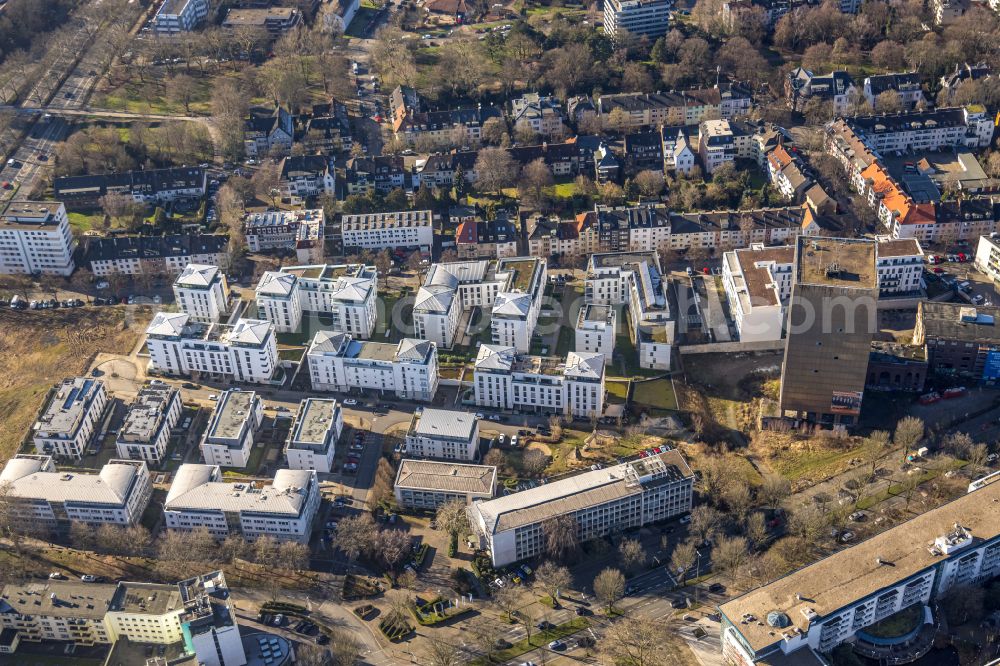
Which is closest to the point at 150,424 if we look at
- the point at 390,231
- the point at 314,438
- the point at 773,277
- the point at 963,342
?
the point at 314,438

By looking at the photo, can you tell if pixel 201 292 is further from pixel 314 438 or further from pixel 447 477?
pixel 447 477

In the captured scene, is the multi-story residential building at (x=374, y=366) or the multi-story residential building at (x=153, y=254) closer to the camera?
the multi-story residential building at (x=374, y=366)

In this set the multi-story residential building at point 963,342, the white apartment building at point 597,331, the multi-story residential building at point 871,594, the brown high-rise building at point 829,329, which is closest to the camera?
the multi-story residential building at point 871,594

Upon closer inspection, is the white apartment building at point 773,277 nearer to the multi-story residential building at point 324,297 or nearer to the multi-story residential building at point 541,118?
the multi-story residential building at point 324,297

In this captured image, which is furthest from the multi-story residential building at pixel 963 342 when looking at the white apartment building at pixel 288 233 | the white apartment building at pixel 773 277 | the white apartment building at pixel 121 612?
the white apartment building at pixel 121 612

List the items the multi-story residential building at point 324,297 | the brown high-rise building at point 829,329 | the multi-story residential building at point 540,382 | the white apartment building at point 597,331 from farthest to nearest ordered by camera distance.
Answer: the multi-story residential building at point 324,297 < the white apartment building at point 597,331 < the multi-story residential building at point 540,382 < the brown high-rise building at point 829,329

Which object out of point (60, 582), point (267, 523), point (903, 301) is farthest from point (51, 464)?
point (903, 301)

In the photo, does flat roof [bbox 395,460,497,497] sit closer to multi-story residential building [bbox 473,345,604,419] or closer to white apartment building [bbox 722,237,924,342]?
multi-story residential building [bbox 473,345,604,419]

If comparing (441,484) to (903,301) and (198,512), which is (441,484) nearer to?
(198,512)
